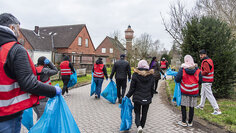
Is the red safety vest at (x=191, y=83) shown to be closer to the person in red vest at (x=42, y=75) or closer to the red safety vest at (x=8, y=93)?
the person in red vest at (x=42, y=75)

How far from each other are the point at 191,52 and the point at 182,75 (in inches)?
145

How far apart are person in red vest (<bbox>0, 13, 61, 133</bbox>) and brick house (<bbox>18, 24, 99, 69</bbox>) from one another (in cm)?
2523

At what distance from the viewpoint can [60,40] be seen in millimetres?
31688

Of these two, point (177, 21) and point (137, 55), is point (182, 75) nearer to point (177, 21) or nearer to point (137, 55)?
point (177, 21)

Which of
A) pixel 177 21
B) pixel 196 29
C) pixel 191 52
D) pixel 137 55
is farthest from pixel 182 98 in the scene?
pixel 137 55

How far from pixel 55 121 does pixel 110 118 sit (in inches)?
124

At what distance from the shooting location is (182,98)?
492cm

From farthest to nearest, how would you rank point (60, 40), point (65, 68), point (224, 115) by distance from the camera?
1. point (60, 40)
2. point (65, 68)
3. point (224, 115)

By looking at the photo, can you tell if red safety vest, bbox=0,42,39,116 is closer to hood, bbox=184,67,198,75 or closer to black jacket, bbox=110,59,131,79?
hood, bbox=184,67,198,75

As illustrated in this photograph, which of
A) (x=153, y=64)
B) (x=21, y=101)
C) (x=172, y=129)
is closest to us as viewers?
(x=21, y=101)

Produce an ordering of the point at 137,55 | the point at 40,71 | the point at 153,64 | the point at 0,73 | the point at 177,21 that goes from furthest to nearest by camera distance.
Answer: the point at 137,55 < the point at 177,21 < the point at 153,64 < the point at 40,71 < the point at 0,73

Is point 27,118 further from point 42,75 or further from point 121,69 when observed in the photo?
point 121,69

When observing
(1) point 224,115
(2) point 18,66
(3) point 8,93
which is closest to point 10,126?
(3) point 8,93

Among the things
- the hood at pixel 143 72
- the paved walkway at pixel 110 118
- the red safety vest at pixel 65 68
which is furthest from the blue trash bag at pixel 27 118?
the red safety vest at pixel 65 68
